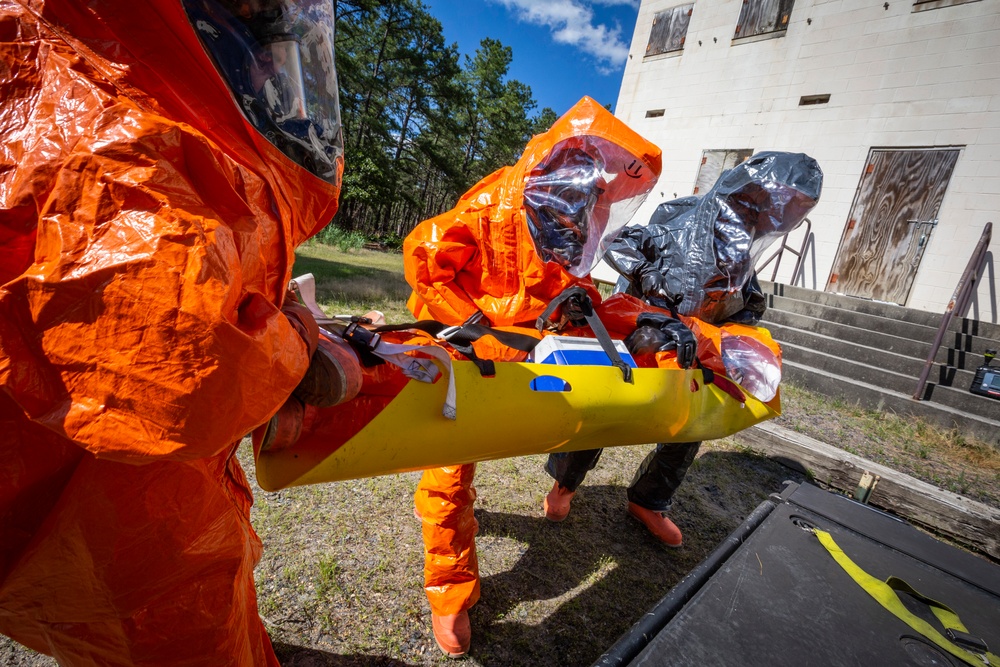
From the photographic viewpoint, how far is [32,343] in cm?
61

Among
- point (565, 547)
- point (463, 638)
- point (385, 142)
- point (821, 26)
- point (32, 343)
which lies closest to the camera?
point (32, 343)

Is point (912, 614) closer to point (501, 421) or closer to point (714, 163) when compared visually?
point (501, 421)

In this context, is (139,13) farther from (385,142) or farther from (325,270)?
(385,142)

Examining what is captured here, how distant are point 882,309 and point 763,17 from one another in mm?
6881

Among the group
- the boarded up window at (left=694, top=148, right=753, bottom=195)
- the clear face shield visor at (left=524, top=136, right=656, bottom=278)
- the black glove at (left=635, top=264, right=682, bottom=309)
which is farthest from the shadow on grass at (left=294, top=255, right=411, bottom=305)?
the boarded up window at (left=694, top=148, right=753, bottom=195)

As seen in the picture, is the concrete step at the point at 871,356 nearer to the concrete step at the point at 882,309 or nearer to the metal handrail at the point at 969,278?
the metal handrail at the point at 969,278

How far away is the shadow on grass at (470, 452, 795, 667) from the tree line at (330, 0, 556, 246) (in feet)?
66.0

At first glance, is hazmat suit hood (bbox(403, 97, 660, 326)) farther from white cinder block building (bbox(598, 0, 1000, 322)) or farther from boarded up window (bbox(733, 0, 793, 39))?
boarded up window (bbox(733, 0, 793, 39))

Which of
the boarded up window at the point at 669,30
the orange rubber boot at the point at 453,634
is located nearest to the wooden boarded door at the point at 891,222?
the boarded up window at the point at 669,30

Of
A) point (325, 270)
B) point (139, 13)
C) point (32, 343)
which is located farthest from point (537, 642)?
point (325, 270)

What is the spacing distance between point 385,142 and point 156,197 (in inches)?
1109

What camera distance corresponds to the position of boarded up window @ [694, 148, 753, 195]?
997 centimetres

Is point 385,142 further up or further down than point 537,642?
further up

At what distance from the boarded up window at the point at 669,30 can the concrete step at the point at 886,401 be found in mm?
8753
